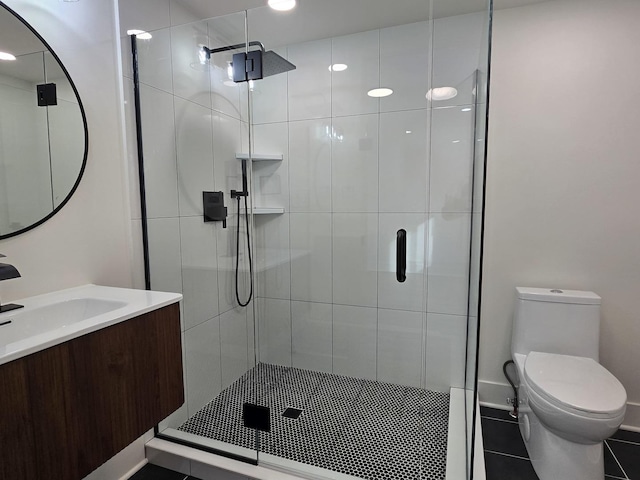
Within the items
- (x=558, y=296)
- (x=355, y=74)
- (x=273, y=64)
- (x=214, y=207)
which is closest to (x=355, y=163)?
(x=355, y=74)

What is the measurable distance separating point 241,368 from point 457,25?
243 cm

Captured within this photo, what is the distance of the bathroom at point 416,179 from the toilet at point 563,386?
0.57 feet

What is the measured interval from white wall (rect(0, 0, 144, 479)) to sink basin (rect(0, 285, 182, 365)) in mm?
101

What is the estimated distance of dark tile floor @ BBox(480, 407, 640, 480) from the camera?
1.69 meters

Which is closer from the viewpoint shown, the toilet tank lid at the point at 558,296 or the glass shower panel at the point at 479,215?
the glass shower panel at the point at 479,215

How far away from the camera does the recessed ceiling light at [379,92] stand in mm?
2129

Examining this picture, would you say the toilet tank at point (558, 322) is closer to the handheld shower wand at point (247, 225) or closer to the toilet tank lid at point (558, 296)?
the toilet tank lid at point (558, 296)

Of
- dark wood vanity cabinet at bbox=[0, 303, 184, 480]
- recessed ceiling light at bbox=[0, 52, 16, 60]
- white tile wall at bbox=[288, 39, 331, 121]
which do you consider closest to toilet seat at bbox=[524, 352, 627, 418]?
dark wood vanity cabinet at bbox=[0, 303, 184, 480]

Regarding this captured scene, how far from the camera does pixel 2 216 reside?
121 cm

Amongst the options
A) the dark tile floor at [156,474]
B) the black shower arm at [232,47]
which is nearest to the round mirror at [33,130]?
the black shower arm at [232,47]

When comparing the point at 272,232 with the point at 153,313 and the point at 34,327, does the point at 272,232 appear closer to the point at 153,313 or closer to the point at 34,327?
the point at 153,313

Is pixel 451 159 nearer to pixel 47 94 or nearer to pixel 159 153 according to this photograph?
pixel 159 153

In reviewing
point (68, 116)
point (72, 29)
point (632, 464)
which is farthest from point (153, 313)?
point (632, 464)

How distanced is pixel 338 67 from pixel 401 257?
4.12ft
